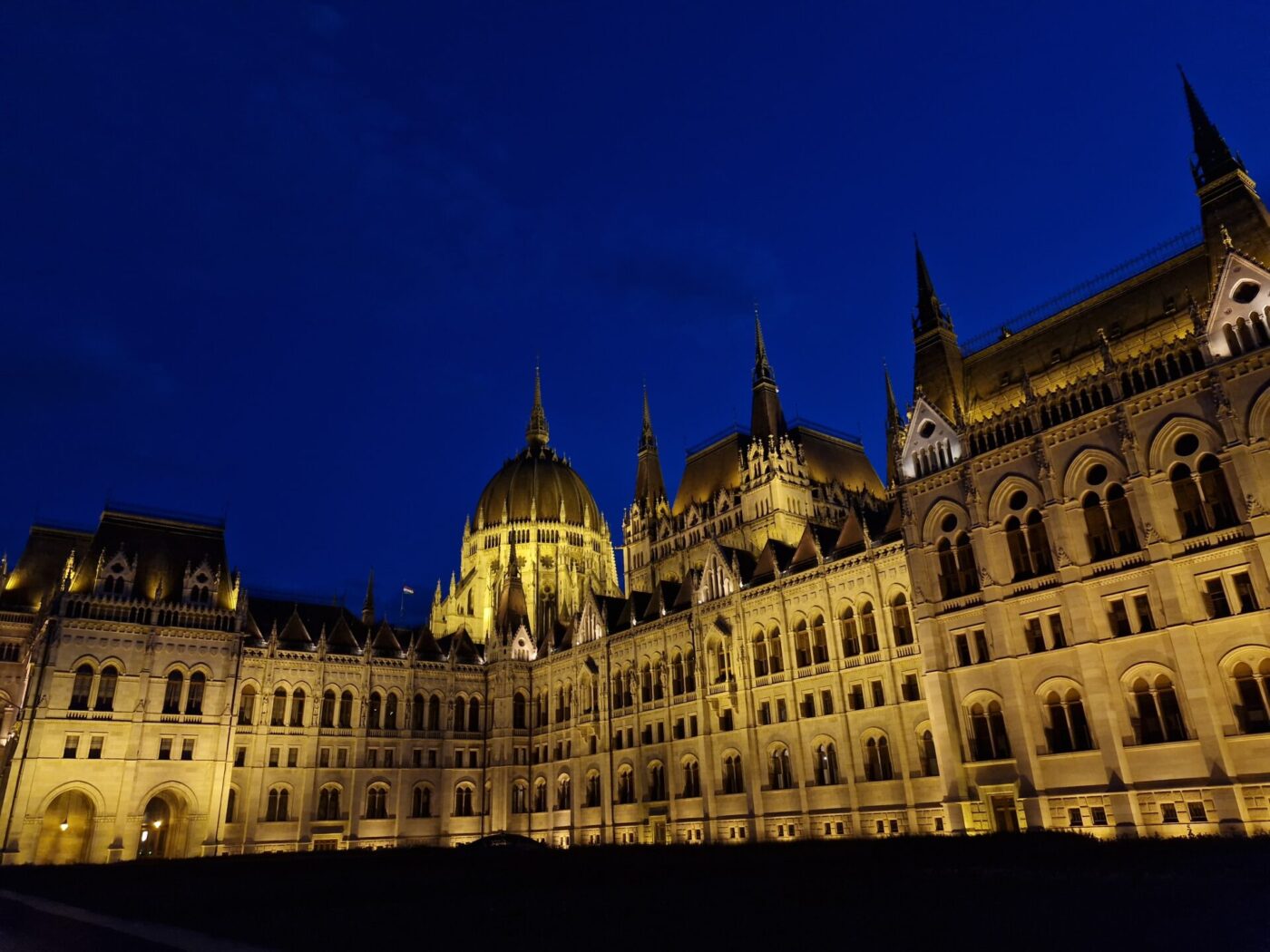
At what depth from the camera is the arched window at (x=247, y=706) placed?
63.5 metres

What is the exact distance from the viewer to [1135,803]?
3416 cm

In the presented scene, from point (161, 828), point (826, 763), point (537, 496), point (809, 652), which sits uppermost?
point (537, 496)

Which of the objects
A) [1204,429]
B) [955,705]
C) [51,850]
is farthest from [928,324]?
[51,850]

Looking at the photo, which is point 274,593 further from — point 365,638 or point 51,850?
point 51,850

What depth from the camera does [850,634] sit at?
163 ft

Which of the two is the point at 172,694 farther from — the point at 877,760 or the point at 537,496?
the point at 537,496

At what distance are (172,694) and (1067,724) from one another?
178 feet

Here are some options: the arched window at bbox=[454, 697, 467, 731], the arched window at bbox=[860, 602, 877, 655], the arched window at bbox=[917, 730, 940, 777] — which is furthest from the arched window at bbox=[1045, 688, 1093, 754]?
the arched window at bbox=[454, 697, 467, 731]

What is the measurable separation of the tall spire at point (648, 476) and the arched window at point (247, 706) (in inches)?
1454

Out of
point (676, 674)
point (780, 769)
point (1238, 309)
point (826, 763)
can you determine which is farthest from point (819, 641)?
point (1238, 309)

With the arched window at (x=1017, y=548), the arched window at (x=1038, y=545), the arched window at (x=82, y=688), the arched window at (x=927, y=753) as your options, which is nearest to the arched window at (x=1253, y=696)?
the arched window at (x=1038, y=545)

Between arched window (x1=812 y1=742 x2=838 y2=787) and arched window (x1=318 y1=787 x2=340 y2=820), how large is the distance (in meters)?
35.7

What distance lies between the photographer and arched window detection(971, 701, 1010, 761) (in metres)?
39.5

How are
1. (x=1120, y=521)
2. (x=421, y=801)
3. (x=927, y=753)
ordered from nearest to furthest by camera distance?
1. (x=1120, y=521)
2. (x=927, y=753)
3. (x=421, y=801)
